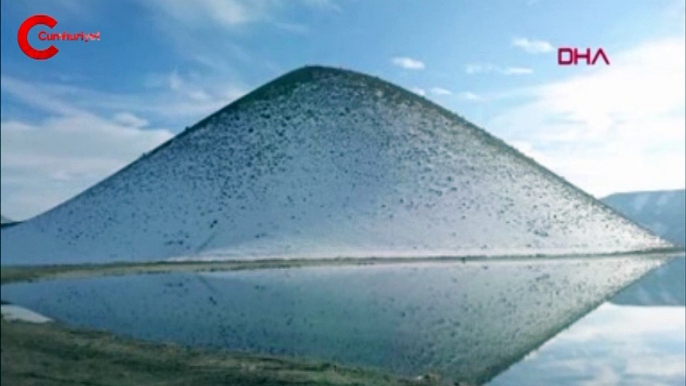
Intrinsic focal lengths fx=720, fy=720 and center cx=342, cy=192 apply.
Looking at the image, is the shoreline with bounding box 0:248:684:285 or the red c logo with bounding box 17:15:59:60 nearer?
the red c logo with bounding box 17:15:59:60

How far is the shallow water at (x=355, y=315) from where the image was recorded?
17281 millimetres

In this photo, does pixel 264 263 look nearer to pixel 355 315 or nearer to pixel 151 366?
pixel 355 315

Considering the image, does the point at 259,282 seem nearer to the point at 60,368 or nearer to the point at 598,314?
the point at 598,314

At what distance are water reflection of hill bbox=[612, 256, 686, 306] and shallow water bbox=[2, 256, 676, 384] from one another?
4.19 ft

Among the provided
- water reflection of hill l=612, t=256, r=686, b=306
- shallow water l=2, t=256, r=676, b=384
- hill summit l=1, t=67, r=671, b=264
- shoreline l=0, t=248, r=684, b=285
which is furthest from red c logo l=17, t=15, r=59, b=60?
hill summit l=1, t=67, r=671, b=264

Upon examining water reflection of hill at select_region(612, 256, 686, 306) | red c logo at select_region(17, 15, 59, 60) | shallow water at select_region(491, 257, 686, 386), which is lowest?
shallow water at select_region(491, 257, 686, 386)

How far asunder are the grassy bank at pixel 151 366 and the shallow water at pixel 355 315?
963 millimetres

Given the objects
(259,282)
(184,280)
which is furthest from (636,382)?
(184,280)

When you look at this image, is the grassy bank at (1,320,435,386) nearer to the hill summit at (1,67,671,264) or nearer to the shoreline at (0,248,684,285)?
the shoreline at (0,248,684,285)

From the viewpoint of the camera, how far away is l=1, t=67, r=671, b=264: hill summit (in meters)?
81.8

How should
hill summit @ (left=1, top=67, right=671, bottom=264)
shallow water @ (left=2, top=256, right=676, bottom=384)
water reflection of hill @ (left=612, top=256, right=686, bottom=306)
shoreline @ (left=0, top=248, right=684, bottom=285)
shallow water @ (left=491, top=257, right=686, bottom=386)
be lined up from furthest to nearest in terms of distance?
hill summit @ (left=1, top=67, right=671, bottom=264) → shoreline @ (left=0, top=248, right=684, bottom=285) → water reflection of hill @ (left=612, top=256, right=686, bottom=306) → shallow water @ (left=2, top=256, right=676, bottom=384) → shallow water @ (left=491, top=257, right=686, bottom=386)

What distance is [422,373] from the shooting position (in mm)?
15062

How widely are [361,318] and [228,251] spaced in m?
55.8

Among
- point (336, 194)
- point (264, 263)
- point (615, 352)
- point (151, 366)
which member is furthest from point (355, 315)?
point (336, 194)
